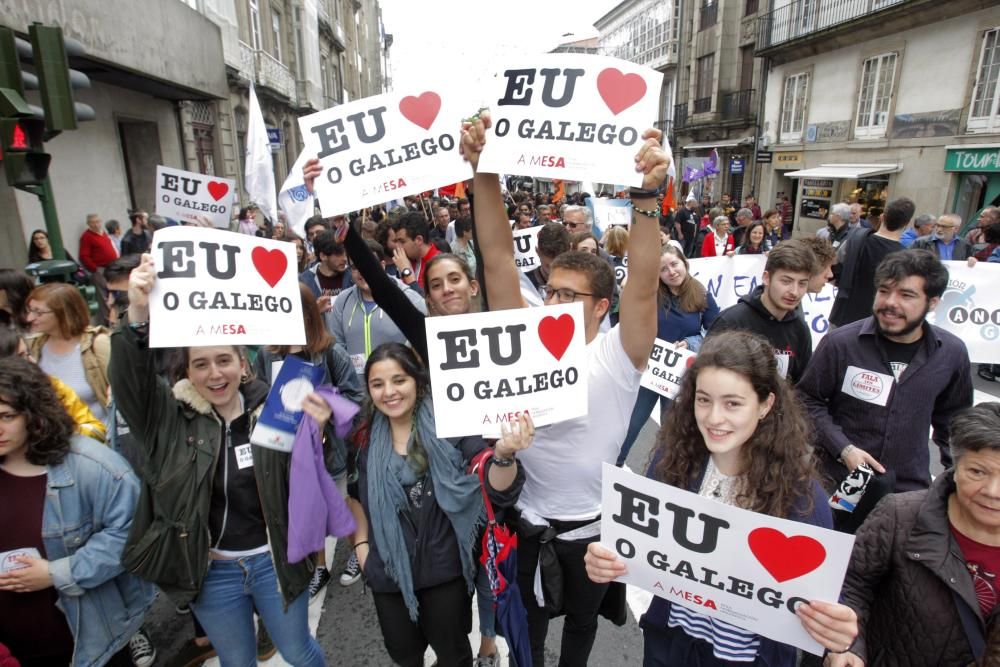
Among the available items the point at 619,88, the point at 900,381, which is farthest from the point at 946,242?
the point at 619,88

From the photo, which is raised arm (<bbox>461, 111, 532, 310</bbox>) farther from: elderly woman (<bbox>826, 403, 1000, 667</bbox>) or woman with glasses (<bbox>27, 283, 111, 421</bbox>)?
woman with glasses (<bbox>27, 283, 111, 421</bbox>)

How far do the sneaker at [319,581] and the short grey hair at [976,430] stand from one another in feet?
11.2

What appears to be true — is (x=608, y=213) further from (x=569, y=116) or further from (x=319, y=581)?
(x=319, y=581)

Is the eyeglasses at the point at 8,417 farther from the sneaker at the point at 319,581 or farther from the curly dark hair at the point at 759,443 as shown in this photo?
the curly dark hair at the point at 759,443

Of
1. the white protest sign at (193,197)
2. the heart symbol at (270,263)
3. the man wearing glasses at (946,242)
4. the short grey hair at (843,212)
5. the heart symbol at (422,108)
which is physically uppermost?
the heart symbol at (422,108)

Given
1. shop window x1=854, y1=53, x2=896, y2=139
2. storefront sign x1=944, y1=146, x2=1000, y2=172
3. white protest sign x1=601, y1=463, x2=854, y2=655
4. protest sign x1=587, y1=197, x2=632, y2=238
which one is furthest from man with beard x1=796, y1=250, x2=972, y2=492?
shop window x1=854, y1=53, x2=896, y2=139

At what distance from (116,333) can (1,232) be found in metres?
8.58

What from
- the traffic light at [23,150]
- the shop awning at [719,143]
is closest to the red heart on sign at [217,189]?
the traffic light at [23,150]

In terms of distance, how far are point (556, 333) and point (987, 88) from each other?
18.4 m

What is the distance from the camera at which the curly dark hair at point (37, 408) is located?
223cm

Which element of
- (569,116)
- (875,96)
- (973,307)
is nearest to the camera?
(569,116)

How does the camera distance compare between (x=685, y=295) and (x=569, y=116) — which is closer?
(x=569, y=116)

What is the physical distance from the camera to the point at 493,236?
262 centimetres

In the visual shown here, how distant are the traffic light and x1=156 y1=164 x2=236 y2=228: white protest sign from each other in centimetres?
251
